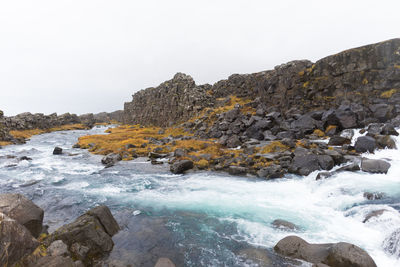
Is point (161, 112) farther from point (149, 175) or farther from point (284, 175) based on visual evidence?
point (284, 175)

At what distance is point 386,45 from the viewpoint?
3334 centimetres

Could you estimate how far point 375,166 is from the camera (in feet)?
57.2

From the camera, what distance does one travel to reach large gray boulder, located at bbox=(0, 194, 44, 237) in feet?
26.1

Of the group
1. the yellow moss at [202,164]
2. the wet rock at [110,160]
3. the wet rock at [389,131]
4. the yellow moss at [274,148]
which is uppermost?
the wet rock at [110,160]

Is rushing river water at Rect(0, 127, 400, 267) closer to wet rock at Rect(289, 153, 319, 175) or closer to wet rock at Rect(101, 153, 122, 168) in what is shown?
wet rock at Rect(289, 153, 319, 175)

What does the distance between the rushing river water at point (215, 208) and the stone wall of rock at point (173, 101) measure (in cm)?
4554

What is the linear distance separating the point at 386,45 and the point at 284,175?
29892 mm

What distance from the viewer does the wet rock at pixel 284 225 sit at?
11.7 meters

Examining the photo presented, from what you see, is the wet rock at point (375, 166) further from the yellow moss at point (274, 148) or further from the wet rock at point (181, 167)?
the wet rock at point (181, 167)

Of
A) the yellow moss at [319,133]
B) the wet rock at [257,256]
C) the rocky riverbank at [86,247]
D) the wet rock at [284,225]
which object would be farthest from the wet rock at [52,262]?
the yellow moss at [319,133]

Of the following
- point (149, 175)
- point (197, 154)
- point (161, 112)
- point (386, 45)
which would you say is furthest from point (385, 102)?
point (161, 112)

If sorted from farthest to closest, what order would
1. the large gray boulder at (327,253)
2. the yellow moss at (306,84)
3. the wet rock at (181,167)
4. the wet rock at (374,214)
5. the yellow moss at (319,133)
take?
the yellow moss at (306,84)
the yellow moss at (319,133)
the wet rock at (181,167)
the wet rock at (374,214)
the large gray boulder at (327,253)

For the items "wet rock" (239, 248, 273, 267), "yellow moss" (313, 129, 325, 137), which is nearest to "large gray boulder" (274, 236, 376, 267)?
"wet rock" (239, 248, 273, 267)

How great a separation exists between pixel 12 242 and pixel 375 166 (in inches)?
880
